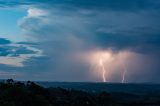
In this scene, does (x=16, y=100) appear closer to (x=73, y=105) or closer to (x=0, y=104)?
(x=0, y=104)

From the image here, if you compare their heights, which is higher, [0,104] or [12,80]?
[12,80]

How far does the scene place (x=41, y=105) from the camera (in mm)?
95062

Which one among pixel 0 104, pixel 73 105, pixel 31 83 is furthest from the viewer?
pixel 73 105

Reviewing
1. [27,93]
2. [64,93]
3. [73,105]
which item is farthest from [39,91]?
[64,93]

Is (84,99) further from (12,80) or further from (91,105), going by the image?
(12,80)

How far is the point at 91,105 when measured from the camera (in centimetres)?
14475

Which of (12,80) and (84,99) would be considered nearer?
(12,80)

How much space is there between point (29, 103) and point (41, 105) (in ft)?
9.86

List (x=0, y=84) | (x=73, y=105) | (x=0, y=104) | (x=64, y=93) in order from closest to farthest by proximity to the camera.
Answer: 1. (x=0, y=104)
2. (x=0, y=84)
3. (x=73, y=105)
4. (x=64, y=93)

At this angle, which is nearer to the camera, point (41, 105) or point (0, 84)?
point (41, 105)

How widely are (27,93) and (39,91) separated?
27964 millimetres

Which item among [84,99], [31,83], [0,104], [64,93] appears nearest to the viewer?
[0,104]

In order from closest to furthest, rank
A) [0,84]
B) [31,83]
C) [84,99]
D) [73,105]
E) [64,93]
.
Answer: [0,84], [31,83], [73,105], [84,99], [64,93]

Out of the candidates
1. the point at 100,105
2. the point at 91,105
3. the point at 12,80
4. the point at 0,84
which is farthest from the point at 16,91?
the point at 100,105
